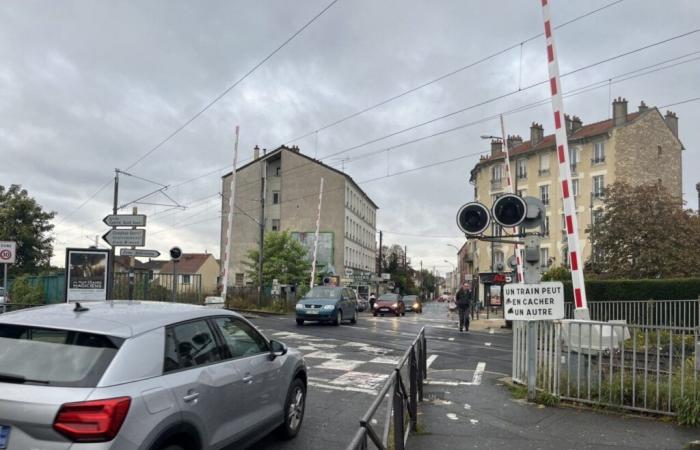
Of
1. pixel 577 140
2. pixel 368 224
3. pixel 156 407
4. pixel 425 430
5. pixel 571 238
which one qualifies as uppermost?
pixel 577 140

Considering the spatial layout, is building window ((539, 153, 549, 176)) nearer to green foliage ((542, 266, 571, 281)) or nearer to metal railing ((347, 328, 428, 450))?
green foliage ((542, 266, 571, 281))

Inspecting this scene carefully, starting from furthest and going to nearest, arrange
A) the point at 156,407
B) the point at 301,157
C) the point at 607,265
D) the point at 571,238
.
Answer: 1. the point at 301,157
2. the point at 607,265
3. the point at 571,238
4. the point at 156,407

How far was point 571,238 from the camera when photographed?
851cm

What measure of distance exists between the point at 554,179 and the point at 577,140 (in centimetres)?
Answer: 400

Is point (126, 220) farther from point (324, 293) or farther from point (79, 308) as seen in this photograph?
point (79, 308)

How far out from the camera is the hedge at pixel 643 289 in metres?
22.4

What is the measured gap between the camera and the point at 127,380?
3.78m

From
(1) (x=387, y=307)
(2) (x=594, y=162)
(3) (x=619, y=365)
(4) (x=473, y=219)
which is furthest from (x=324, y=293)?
(2) (x=594, y=162)

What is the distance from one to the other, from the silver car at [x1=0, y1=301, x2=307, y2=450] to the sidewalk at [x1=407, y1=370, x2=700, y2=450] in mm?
1987

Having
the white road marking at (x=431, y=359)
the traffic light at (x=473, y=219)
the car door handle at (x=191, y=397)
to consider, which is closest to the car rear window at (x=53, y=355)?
the car door handle at (x=191, y=397)

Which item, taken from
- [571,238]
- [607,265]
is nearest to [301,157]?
[607,265]

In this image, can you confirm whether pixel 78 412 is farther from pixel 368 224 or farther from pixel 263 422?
pixel 368 224

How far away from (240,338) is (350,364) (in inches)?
254

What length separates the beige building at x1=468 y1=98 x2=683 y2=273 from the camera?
49281 mm
